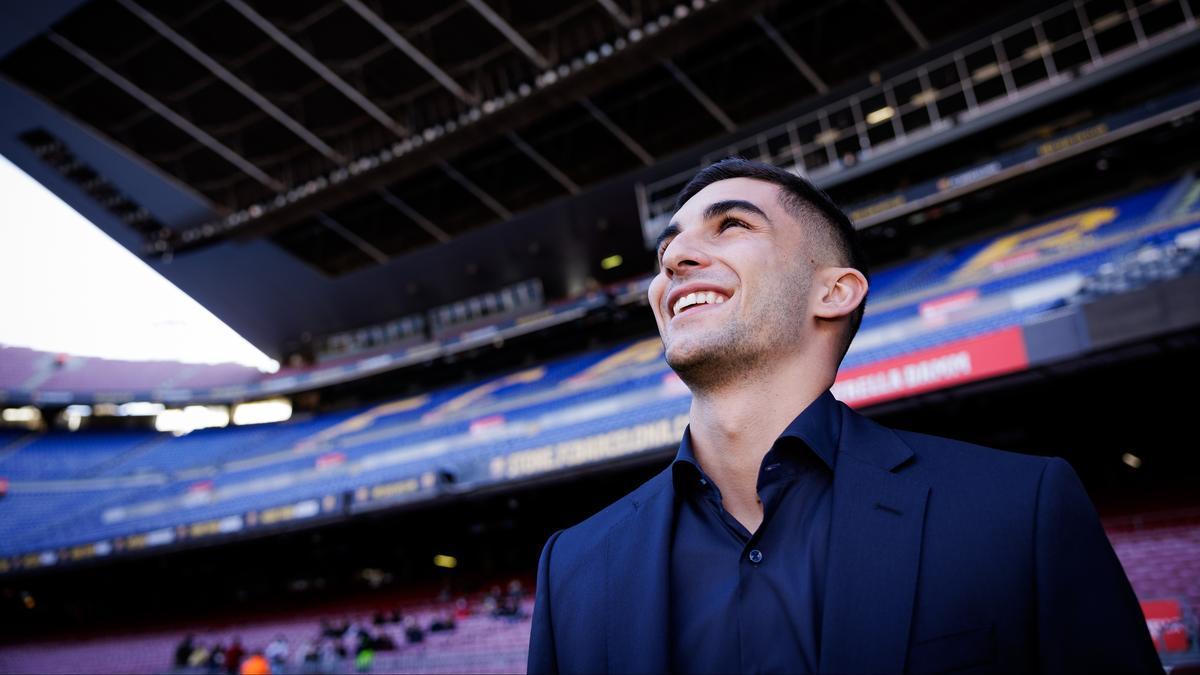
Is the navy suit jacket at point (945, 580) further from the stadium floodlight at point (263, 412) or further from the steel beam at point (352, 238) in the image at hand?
the stadium floodlight at point (263, 412)

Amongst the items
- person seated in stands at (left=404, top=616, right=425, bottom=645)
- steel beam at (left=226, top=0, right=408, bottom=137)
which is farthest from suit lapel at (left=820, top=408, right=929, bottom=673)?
steel beam at (left=226, top=0, right=408, bottom=137)

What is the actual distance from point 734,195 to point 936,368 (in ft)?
39.9

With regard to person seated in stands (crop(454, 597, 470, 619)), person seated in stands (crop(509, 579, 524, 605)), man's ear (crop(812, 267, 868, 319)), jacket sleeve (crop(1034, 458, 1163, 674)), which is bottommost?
person seated in stands (crop(454, 597, 470, 619))

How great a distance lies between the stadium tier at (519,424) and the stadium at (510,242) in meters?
0.11

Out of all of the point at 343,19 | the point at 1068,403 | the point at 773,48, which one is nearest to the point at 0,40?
the point at 343,19

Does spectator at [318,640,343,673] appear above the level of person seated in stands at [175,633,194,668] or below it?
below

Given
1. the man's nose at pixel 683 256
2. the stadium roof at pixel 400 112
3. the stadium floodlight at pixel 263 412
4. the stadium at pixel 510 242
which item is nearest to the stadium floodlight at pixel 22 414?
the stadium at pixel 510 242

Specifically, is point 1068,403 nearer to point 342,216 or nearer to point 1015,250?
point 1015,250

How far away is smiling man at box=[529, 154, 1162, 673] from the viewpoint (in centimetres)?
150

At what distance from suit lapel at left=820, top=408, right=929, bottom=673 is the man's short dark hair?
0.49 meters

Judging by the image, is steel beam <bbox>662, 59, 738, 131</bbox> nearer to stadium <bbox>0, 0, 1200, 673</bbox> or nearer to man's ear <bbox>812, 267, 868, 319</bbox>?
stadium <bbox>0, 0, 1200, 673</bbox>

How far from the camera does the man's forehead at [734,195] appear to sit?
2.21 metres

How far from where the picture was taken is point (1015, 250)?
21.8 m

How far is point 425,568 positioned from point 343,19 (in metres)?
15.5
